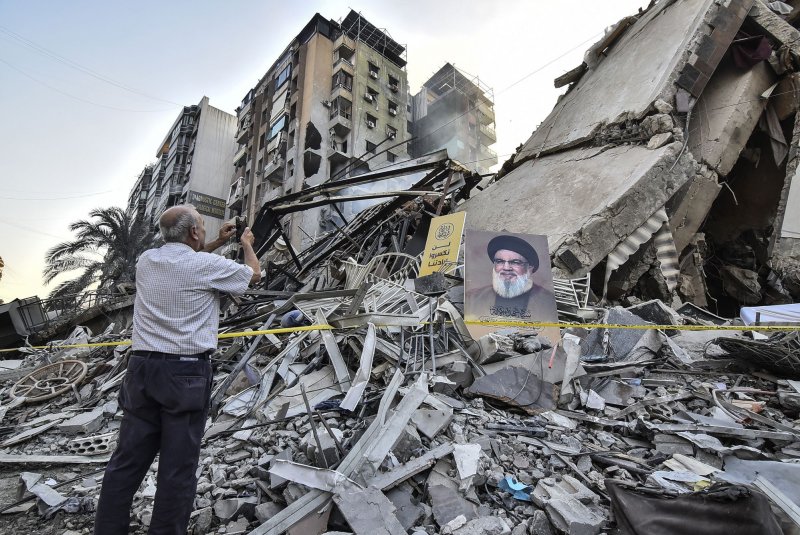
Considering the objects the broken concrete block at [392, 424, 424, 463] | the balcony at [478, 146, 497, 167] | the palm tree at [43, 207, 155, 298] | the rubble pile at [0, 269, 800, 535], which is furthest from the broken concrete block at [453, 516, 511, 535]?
the balcony at [478, 146, 497, 167]

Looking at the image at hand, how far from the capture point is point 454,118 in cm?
3912

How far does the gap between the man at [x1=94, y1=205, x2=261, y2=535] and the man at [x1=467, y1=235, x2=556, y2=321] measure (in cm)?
394

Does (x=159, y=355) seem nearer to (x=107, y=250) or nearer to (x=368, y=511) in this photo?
(x=368, y=511)

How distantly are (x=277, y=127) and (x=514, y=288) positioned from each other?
30634 mm

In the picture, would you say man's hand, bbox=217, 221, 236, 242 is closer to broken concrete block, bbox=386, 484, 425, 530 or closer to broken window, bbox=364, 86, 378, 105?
broken concrete block, bbox=386, 484, 425, 530

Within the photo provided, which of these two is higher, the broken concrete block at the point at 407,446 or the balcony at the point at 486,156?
the balcony at the point at 486,156

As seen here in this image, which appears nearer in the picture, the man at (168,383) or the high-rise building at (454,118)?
the man at (168,383)

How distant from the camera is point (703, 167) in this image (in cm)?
796

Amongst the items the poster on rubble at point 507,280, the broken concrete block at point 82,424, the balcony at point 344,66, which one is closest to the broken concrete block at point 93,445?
the broken concrete block at point 82,424

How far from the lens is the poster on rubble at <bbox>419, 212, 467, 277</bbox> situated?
6371 millimetres

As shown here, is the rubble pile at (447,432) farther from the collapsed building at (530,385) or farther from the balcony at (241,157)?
the balcony at (241,157)

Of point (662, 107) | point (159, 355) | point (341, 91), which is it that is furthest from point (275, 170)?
point (159, 355)

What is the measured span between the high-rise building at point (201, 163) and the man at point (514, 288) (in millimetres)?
35310

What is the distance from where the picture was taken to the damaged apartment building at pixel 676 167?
21.7 ft
